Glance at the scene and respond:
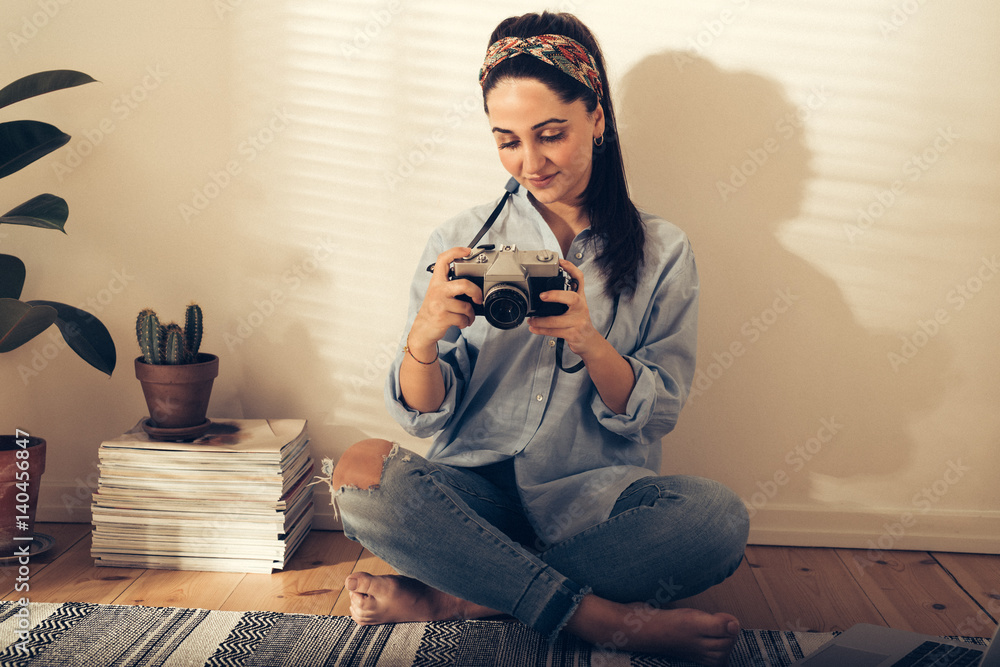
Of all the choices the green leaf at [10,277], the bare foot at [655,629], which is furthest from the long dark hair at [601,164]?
the green leaf at [10,277]

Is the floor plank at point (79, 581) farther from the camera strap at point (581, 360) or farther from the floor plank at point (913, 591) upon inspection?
the floor plank at point (913, 591)

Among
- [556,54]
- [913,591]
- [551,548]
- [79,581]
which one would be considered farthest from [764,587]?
[79,581]

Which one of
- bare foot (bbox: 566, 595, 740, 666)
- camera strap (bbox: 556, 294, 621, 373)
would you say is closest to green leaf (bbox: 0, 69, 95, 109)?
camera strap (bbox: 556, 294, 621, 373)

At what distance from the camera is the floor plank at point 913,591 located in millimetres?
1332

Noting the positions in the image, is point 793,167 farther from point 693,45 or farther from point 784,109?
point 693,45

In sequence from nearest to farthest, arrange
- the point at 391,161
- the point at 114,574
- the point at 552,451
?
1. the point at 552,451
2. the point at 114,574
3. the point at 391,161

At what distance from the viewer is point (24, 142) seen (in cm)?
142

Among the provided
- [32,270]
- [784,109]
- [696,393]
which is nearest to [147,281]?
[32,270]

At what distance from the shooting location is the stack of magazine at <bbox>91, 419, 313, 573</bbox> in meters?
1.48

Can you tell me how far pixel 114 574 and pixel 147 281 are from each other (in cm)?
63

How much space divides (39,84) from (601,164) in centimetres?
107

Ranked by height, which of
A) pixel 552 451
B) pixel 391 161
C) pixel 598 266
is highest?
pixel 391 161

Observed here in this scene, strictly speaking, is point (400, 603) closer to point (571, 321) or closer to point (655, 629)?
point (655, 629)

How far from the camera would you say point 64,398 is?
1730 mm
